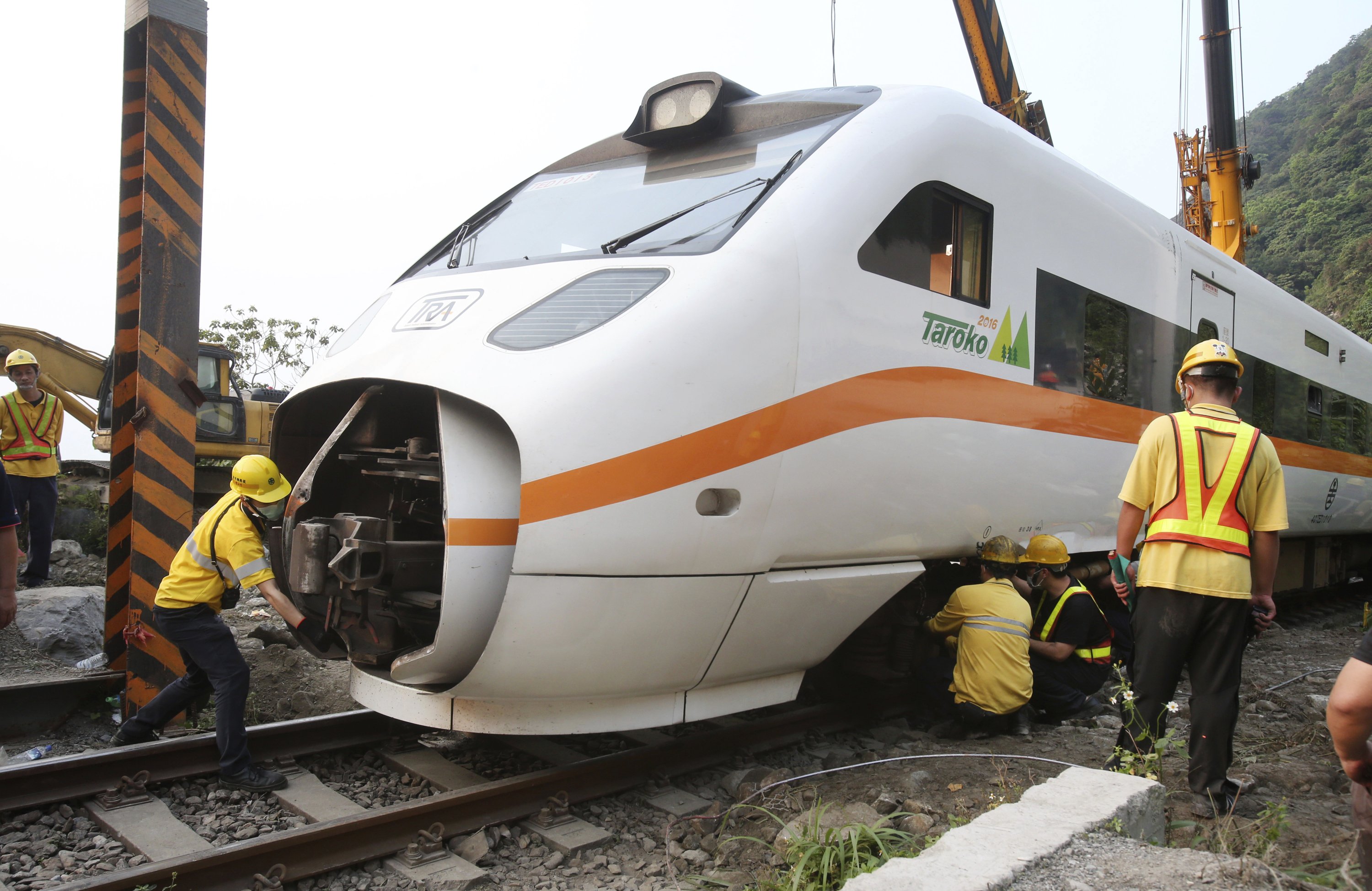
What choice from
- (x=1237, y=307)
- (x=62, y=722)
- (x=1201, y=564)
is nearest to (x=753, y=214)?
(x=1201, y=564)

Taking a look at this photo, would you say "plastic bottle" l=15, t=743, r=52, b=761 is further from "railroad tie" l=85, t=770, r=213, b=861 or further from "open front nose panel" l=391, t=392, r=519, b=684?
"open front nose panel" l=391, t=392, r=519, b=684

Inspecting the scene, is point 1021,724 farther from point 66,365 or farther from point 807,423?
point 66,365

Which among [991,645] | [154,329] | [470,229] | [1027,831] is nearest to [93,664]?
[154,329]

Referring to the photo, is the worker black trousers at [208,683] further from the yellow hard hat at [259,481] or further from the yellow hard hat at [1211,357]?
the yellow hard hat at [1211,357]

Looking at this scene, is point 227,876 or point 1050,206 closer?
point 227,876

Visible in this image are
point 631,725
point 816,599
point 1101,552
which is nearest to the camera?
point 631,725

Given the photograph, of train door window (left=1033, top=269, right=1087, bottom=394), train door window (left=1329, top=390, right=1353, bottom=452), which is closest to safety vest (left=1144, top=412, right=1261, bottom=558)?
train door window (left=1033, top=269, right=1087, bottom=394)

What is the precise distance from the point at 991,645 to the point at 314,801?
10.5 feet

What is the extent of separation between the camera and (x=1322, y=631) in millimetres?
9289

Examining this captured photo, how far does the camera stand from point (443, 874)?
3.06 metres

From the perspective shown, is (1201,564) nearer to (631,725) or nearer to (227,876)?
(631,725)

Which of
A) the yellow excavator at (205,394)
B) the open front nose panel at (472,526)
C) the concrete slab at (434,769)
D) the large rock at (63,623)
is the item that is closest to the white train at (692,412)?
the open front nose panel at (472,526)

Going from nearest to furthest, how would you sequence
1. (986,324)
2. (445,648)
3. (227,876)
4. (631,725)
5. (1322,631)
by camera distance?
1. (227,876)
2. (445,648)
3. (631,725)
4. (986,324)
5. (1322,631)

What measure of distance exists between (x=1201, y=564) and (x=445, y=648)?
111 inches
